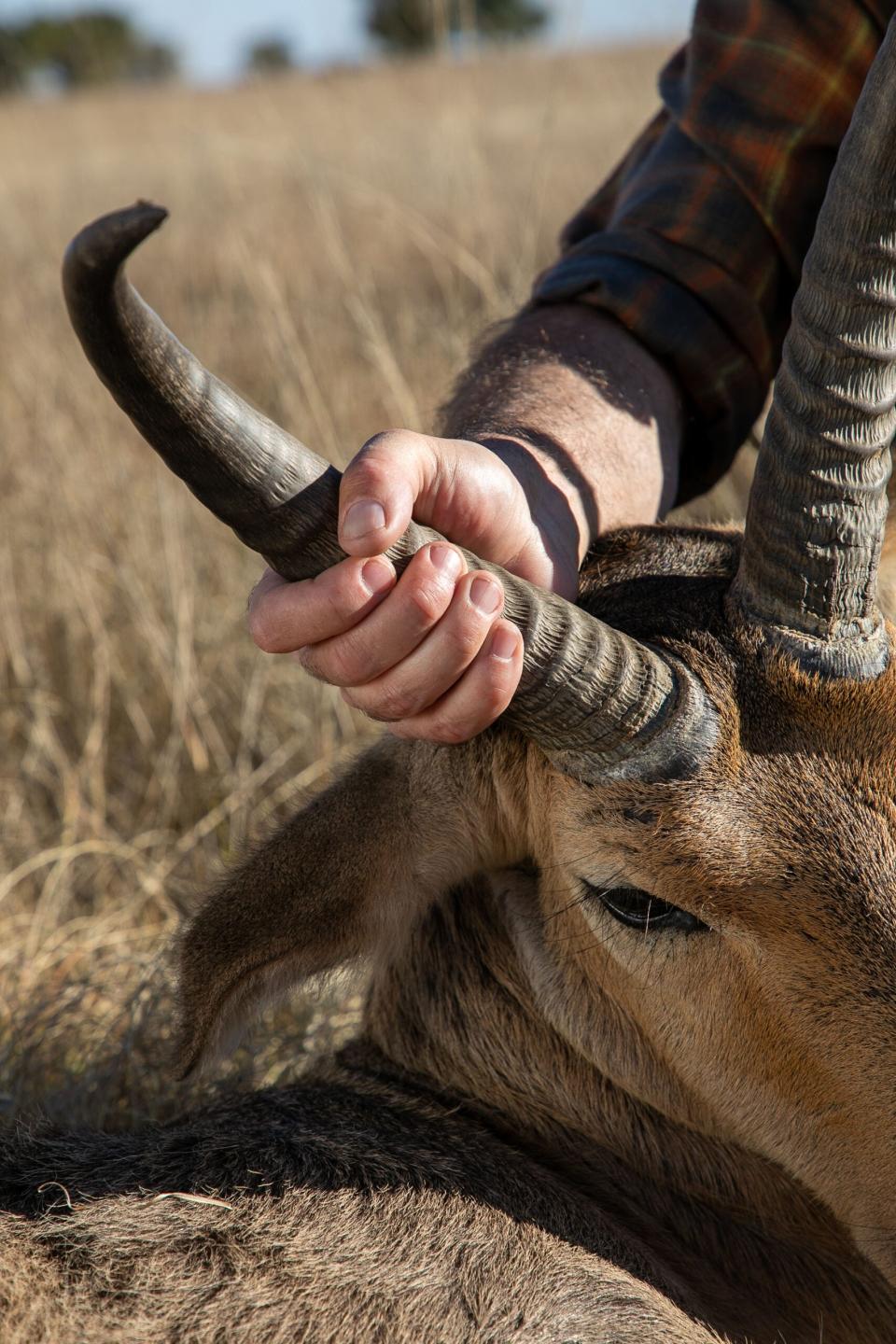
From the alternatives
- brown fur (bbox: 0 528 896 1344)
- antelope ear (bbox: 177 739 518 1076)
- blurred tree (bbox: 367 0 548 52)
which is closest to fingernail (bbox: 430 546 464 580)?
brown fur (bbox: 0 528 896 1344)

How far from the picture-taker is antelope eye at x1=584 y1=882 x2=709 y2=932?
2580 mm

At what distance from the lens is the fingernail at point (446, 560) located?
2.30 metres

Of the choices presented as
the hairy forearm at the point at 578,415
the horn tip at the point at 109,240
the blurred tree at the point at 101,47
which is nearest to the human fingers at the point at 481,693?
the hairy forearm at the point at 578,415

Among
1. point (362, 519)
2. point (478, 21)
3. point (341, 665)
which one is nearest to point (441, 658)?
point (341, 665)

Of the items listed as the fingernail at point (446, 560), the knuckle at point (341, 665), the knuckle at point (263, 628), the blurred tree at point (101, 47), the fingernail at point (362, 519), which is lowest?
the blurred tree at point (101, 47)

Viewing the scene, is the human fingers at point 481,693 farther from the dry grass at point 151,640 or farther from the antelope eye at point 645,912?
the dry grass at point 151,640

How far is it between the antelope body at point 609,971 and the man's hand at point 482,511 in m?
0.09

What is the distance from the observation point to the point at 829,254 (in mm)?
2371

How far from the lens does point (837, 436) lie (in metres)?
2.43

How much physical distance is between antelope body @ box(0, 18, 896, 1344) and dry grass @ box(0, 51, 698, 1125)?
0.63 meters

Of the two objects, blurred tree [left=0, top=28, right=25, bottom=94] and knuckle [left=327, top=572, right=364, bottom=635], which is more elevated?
knuckle [left=327, top=572, right=364, bottom=635]

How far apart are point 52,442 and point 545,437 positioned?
13.0ft

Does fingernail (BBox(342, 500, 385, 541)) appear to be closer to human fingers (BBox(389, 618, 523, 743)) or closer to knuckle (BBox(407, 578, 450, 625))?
knuckle (BBox(407, 578, 450, 625))

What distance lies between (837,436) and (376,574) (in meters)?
0.86
